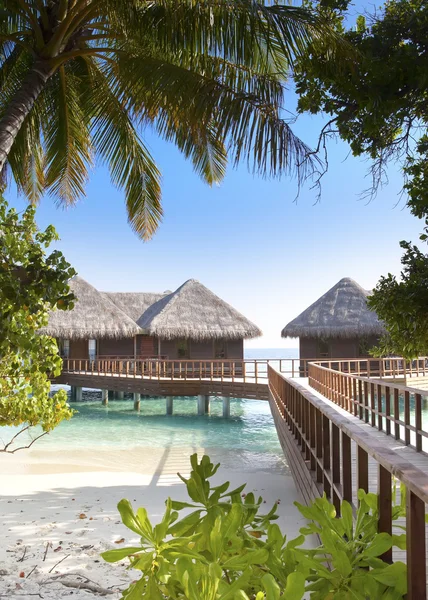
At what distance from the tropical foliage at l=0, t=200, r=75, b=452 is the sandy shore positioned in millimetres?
1268

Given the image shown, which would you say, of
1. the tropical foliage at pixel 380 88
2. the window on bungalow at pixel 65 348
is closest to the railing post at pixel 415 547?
the tropical foliage at pixel 380 88

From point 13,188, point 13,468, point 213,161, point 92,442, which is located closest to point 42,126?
point 13,188

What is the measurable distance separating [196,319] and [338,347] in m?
6.77

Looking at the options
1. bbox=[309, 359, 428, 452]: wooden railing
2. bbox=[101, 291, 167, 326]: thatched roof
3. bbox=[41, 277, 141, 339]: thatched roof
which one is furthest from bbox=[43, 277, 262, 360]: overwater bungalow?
bbox=[309, 359, 428, 452]: wooden railing

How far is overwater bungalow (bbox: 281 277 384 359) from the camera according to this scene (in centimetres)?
2408

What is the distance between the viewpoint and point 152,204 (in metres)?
7.27

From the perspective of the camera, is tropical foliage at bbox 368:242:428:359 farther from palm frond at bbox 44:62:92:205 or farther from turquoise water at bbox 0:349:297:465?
turquoise water at bbox 0:349:297:465

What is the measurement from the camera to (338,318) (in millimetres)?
24672

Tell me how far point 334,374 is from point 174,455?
4168 mm

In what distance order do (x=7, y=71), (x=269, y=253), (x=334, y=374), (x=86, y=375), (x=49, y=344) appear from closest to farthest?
(x=49, y=344) → (x=7, y=71) → (x=334, y=374) → (x=86, y=375) → (x=269, y=253)

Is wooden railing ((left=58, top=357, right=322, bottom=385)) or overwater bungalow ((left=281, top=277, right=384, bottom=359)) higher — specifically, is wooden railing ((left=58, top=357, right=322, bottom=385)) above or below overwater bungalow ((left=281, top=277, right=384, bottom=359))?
below

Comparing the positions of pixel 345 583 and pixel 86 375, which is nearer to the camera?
pixel 345 583

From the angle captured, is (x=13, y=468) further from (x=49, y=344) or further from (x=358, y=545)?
(x=358, y=545)

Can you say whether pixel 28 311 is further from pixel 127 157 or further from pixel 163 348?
pixel 163 348
